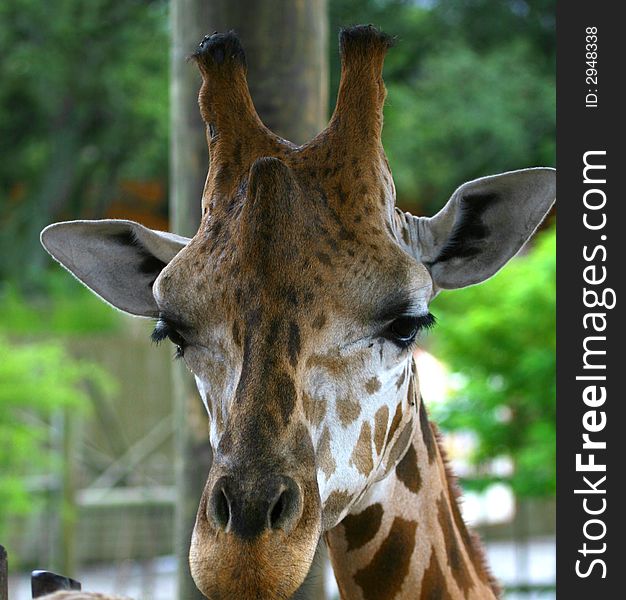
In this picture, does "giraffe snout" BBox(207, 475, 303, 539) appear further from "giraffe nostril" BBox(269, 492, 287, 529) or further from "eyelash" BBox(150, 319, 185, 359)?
"eyelash" BBox(150, 319, 185, 359)

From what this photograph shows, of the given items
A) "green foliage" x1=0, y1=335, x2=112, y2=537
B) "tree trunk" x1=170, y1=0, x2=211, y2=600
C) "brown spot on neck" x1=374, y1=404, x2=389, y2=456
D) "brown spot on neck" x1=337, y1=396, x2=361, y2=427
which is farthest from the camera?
"green foliage" x1=0, y1=335, x2=112, y2=537

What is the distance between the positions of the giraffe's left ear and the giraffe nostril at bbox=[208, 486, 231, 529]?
1010mm

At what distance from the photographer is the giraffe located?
2.39 metres

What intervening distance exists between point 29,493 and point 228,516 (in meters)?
8.91

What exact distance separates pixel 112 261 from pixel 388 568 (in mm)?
1220

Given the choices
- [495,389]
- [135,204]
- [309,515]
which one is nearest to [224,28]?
[309,515]

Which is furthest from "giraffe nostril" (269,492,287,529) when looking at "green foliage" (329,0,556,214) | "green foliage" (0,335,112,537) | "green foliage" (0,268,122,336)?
"green foliage" (329,0,556,214)

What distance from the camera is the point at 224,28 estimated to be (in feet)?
14.0

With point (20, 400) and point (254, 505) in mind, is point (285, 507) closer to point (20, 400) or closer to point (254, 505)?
point (254, 505)

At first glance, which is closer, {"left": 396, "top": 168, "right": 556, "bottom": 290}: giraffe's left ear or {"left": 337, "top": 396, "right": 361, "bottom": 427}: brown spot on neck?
{"left": 337, "top": 396, "right": 361, "bottom": 427}: brown spot on neck

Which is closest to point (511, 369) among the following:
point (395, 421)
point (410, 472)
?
point (410, 472)

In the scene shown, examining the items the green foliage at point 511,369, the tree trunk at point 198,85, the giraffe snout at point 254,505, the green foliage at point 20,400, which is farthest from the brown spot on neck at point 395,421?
the green foliage at point 20,400

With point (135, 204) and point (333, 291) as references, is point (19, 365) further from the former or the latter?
point (135, 204)

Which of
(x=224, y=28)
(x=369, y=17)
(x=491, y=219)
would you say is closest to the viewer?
(x=491, y=219)
